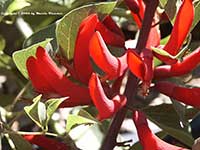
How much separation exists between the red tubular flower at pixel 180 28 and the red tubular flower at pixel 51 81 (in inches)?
6.0

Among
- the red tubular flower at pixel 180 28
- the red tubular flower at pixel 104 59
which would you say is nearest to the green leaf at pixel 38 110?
the red tubular flower at pixel 104 59

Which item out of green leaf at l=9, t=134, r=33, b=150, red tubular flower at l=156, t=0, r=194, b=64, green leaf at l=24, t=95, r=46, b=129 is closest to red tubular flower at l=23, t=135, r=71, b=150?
green leaf at l=9, t=134, r=33, b=150

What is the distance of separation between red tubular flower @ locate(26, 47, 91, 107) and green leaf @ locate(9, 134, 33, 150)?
5.2 inches

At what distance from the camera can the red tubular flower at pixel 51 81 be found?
1.26 metres

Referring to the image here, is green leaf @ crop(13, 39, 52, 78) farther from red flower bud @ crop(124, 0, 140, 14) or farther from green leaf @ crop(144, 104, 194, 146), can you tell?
green leaf @ crop(144, 104, 194, 146)

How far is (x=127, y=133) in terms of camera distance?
2.19 m

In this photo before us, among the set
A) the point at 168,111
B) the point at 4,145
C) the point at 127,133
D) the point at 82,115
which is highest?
the point at 82,115

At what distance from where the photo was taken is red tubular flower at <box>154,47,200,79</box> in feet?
4.31

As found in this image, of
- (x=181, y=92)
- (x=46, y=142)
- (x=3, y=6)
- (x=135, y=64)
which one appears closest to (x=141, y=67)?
(x=135, y=64)

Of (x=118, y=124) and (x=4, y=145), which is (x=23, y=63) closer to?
(x=118, y=124)

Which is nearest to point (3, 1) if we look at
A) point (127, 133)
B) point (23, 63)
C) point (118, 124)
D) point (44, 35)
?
point (44, 35)

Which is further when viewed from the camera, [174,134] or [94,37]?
[174,134]

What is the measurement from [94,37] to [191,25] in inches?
6.7

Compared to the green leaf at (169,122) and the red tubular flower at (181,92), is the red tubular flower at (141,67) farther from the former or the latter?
the green leaf at (169,122)
